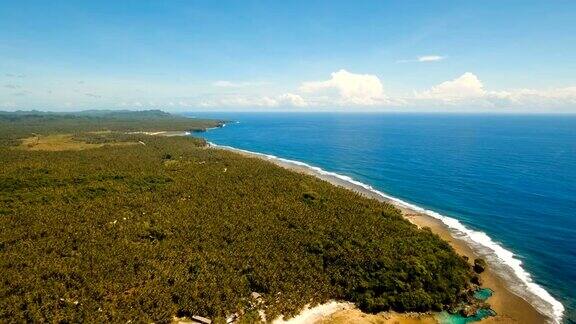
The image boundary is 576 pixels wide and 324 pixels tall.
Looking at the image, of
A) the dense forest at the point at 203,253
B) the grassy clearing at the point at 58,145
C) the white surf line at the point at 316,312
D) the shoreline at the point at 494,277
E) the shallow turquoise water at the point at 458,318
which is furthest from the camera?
the grassy clearing at the point at 58,145

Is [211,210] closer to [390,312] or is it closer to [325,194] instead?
[325,194]

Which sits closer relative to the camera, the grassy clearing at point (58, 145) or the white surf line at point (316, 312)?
the white surf line at point (316, 312)

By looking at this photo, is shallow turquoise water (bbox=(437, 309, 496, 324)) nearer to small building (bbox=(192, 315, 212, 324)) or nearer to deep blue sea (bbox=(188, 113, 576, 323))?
deep blue sea (bbox=(188, 113, 576, 323))

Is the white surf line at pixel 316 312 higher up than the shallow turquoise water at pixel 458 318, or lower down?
higher up

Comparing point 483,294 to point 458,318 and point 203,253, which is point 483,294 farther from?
point 203,253

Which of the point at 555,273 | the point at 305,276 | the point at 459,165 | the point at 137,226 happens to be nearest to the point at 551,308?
the point at 555,273

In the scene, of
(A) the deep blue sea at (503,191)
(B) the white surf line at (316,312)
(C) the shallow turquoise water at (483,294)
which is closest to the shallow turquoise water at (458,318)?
(C) the shallow turquoise water at (483,294)

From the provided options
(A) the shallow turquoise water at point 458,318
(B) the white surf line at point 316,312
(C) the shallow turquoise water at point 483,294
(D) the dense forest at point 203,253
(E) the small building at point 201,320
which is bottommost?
(A) the shallow turquoise water at point 458,318

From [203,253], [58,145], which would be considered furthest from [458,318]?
[58,145]

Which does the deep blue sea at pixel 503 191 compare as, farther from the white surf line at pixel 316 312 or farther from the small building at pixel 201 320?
the small building at pixel 201 320
